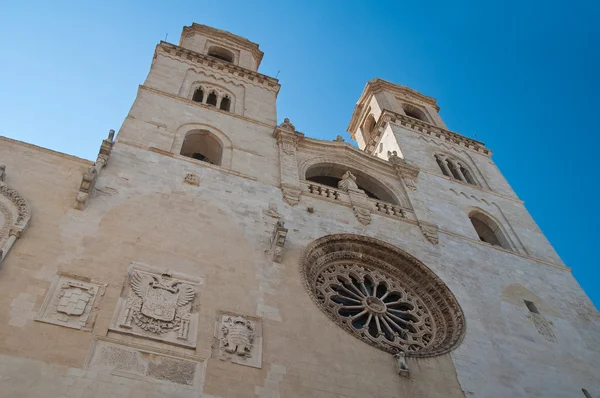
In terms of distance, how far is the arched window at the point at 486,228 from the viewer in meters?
16.6

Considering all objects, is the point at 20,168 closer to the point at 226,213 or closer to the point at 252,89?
the point at 226,213

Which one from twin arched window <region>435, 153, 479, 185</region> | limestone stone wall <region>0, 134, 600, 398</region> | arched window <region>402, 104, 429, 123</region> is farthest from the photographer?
arched window <region>402, 104, 429, 123</region>

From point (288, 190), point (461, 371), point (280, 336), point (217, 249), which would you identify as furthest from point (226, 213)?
point (461, 371)

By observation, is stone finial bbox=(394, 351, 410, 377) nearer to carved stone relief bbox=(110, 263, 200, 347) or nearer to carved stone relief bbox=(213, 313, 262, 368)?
carved stone relief bbox=(213, 313, 262, 368)

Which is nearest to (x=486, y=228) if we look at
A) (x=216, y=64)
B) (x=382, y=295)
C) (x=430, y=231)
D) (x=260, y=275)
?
(x=430, y=231)

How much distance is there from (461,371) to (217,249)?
4987 millimetres

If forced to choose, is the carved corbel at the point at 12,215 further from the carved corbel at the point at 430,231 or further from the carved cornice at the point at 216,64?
the carved cornice at the point at 216,64

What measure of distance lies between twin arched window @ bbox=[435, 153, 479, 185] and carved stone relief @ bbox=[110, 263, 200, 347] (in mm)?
11899

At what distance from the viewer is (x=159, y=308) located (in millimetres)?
8742

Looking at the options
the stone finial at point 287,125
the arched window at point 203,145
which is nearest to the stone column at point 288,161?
the stone finial at point 287,125

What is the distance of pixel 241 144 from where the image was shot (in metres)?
15.1

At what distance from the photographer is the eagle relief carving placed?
8320 mm

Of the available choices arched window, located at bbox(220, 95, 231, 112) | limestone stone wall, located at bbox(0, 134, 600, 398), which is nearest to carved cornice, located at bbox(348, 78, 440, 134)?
arched window, located at bbox(220, 95, 231, 112)

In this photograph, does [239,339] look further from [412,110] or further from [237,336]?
[412,110]
